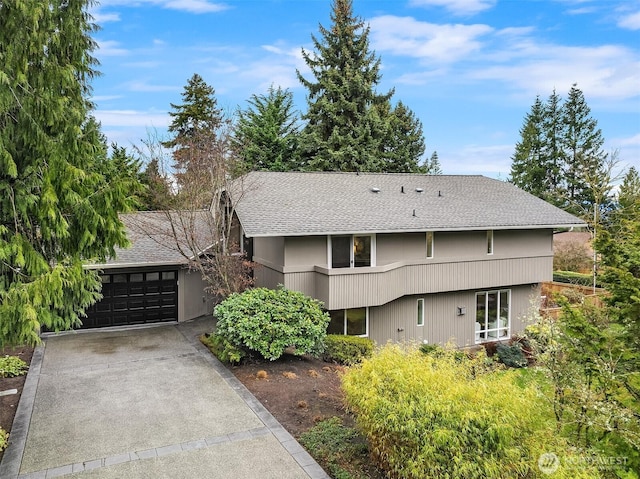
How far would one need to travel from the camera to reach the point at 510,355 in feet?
51.9

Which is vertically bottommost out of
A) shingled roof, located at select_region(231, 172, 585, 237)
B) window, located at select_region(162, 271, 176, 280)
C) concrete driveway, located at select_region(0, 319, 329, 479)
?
concrete driveway, located at select_region(0, 319, 329, 479)

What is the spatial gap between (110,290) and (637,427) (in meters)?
15.7

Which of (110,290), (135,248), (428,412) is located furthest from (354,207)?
(428,412)

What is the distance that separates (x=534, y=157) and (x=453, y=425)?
139 feet

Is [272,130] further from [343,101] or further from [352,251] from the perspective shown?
[352,251]

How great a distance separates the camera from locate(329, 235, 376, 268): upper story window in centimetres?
1435

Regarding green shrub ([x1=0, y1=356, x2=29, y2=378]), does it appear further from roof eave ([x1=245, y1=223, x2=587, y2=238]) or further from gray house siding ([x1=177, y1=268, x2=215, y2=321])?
roof eave ([x1=245, y1=223, x2=587, y2=238])

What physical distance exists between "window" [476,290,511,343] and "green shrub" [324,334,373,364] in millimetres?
6215

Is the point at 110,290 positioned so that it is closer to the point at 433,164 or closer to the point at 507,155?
the point at 433,164

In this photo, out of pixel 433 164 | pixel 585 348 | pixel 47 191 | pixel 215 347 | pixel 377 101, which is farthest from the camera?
pixel 433 164

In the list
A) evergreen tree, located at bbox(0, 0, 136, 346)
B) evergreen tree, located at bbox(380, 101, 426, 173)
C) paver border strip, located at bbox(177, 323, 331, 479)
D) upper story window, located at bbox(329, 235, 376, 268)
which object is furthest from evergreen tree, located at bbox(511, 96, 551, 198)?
evergreen tree, located at bbox(0, 0, 136, 346)

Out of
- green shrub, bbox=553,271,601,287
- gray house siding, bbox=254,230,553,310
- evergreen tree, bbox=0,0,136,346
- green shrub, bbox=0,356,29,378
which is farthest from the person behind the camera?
green shrub, bbox=553,271,601,287

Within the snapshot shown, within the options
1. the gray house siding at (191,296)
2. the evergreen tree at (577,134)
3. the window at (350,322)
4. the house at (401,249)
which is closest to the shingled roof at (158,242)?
the gray house siding at (191,296)

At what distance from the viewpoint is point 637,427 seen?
5547mm
